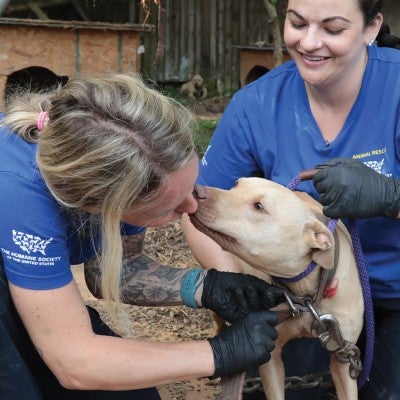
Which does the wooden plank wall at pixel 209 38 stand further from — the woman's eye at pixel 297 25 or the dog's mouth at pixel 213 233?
the dog's mouth at pixel 213 233

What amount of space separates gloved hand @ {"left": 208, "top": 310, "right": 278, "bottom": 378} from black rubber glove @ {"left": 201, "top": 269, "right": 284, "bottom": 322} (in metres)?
0.18

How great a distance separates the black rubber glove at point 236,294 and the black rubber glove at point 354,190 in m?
0.38

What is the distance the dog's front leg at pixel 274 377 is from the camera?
2.89 meters

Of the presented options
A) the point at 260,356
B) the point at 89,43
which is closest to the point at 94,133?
the point at 260,356

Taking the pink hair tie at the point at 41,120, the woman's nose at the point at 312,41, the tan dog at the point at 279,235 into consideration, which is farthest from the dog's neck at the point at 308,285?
the pink hair tie at the point at 41,120

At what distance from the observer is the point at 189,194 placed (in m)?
2.36

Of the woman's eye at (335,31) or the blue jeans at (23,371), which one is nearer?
the blue jeans at (23,371)

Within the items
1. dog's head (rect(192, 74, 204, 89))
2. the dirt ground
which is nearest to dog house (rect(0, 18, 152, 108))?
the dirt ground

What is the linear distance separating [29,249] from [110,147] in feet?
1.42

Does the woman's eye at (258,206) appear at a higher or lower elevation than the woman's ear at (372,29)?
lower

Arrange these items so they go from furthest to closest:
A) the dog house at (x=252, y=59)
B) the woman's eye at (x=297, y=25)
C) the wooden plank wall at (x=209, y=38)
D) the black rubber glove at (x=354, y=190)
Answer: the wooden plank wall at (x=209, y=38) < the dog house at (x=252, y=59) < the woman's eye at (x=297, y=25) < the black rubber glove at (x=354, y=190)

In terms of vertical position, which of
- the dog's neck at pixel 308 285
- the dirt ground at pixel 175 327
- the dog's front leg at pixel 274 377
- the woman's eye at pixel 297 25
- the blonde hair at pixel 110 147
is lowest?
the dirt ground at pixel 175 327

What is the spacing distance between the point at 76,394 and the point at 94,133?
1.15 metres

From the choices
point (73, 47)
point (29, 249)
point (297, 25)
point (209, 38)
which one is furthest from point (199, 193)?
point (209, 38)
